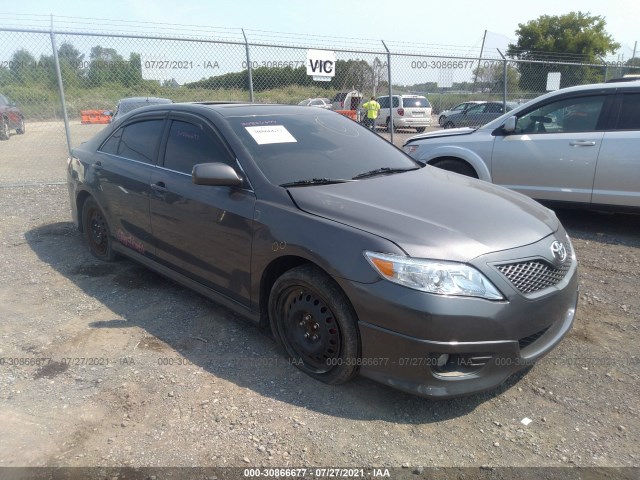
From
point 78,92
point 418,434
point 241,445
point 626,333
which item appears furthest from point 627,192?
point 78,92

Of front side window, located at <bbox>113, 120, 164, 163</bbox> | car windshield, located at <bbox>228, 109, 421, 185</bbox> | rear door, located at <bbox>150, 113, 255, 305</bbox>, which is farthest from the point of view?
front side window, located at <bbox>113, 120, 164, 163</bbox>

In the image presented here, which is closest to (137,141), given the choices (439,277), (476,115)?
(439,277)

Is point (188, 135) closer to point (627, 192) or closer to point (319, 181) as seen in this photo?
point (319, 181)

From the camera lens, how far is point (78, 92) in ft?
32.1

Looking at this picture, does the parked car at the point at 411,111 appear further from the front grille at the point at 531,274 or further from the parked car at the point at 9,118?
the front grille at the point at 531,274

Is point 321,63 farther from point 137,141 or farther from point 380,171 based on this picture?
point 380,171

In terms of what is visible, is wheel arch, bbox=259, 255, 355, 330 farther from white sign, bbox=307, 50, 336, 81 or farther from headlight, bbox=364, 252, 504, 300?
white sign, bbox=307, 50, 336, 81

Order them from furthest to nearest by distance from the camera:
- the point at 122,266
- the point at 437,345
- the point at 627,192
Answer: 1. the point at 627,192
2. the point at 122,266
3. the point at 437,345

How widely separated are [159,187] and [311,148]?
4.16 feet

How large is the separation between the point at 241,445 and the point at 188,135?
94.6 inches

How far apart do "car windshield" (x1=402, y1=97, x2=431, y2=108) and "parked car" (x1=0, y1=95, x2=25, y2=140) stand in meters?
15.0

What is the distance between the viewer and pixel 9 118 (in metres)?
10.8

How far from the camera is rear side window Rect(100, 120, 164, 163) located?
429 cm

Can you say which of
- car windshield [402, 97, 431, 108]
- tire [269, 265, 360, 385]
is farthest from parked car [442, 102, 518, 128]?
tire [269, 265, 360, 385]
